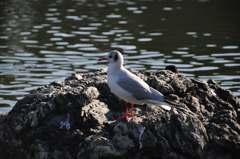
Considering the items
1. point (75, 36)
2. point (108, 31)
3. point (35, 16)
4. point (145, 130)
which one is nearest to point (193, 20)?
point (108, 31)

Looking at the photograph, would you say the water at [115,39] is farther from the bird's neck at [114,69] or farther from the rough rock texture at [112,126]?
the bird's neck at [114,69]

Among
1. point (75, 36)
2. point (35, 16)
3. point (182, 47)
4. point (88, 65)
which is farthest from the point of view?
point (35, 16)

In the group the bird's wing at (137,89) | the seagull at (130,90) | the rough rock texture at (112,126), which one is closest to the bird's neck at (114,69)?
the seagull at (130,90)

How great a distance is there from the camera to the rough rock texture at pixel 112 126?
8.30m

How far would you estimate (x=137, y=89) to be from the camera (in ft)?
28.7

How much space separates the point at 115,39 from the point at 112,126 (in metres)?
12.8

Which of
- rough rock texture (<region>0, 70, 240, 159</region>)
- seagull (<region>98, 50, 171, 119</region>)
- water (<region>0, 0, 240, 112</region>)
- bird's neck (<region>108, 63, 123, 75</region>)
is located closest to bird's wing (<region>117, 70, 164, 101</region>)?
seagull (<region>98, 50, 171, 119</region>)

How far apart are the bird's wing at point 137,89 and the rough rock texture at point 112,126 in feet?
1.04

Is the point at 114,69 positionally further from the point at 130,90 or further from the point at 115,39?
the point at 115,39

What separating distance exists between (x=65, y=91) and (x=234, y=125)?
9.56 ft

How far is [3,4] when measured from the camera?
31.9 meters

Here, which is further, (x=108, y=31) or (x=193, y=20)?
(x=193, y=20)

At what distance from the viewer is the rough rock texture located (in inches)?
→ 327

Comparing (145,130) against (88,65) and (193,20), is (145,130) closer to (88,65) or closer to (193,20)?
(88,65)
